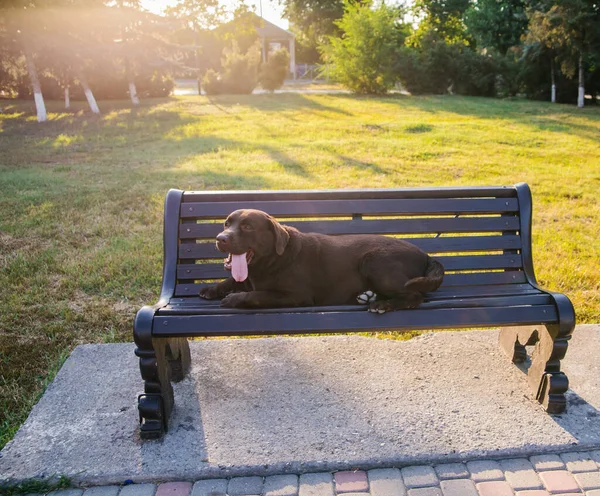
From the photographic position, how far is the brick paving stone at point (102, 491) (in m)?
2.74

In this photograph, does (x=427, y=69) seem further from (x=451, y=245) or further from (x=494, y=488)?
(x=494, y=488)

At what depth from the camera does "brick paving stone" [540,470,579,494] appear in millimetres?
2738

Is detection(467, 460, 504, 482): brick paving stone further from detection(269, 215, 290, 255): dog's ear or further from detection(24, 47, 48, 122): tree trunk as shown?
detection(24, 47, 48, 122): tree trunk

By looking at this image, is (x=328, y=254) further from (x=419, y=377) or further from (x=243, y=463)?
(x=243, y=463)

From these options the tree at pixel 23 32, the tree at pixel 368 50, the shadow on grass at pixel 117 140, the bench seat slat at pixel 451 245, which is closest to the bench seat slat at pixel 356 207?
the bench seat slat at pixel 451 245

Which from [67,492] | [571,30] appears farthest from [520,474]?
[571,30]

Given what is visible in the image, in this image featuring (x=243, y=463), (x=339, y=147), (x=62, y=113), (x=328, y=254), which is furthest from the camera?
(x=62, y=113)

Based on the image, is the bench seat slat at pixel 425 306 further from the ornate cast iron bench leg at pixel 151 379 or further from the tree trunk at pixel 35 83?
the tree trunk at pixel 35 83

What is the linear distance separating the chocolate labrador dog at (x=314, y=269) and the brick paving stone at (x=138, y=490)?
1.11m

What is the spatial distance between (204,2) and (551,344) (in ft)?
118

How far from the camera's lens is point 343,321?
312 centimetres

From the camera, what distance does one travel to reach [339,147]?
12.1 metres

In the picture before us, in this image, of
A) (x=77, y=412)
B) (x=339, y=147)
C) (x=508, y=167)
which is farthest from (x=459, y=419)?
(x=339, y=147)

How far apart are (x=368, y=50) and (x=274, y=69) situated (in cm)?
727
